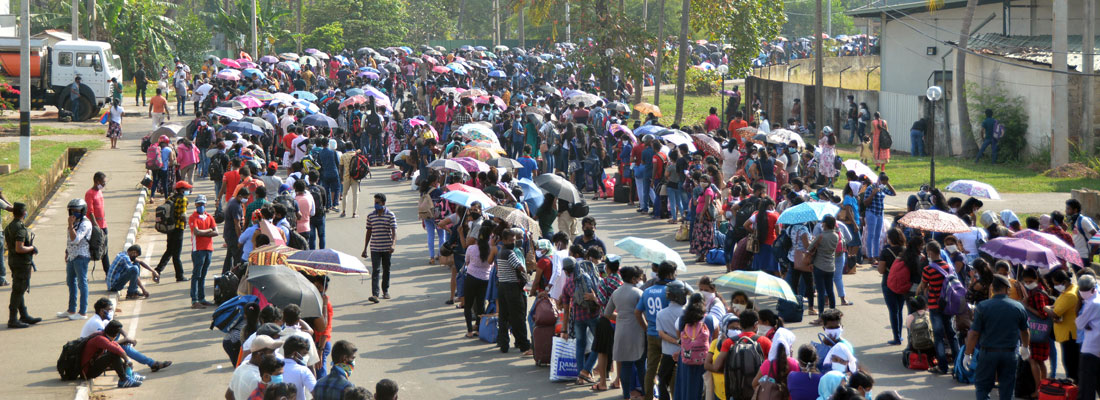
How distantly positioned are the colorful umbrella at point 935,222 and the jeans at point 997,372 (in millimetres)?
3105

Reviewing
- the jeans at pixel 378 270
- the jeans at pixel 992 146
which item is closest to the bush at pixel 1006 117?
the jeans at pixel 992 146

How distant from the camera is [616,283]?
11.3 m

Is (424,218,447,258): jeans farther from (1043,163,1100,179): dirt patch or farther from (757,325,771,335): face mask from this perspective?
(1043,163,1100,179): dirt patch

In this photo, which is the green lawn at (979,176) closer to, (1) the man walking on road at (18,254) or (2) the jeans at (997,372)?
(2) the jeans at (997,372)

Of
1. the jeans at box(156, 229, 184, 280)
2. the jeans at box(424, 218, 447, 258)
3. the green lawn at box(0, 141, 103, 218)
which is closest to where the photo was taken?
the jeans at box(156, 229, 184, 280)

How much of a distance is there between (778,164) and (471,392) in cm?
977

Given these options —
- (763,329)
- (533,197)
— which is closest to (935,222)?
(763,329)

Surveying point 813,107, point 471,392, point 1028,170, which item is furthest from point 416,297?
point 813,107

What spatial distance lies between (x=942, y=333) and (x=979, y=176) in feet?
55.8

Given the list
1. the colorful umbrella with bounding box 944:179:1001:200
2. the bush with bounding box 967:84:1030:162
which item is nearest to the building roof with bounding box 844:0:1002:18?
the bush with bounding box 967:84:1030:162

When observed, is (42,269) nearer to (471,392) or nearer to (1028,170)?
(471,392)

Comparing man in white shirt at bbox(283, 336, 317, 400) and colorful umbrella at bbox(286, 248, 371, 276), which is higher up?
colorful umbrella at bbox(286, 248, 371, 276)

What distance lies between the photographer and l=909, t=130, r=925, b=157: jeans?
3225 cm

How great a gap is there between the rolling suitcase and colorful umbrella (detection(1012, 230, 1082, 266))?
5132 millimetres
